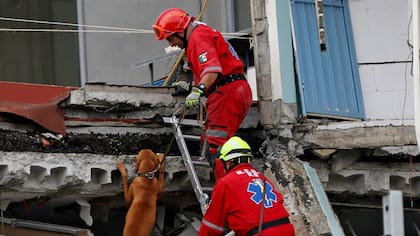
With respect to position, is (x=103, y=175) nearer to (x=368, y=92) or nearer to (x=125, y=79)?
(x=368, y=92)

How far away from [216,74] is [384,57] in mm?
1912

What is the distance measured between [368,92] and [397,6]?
88cm

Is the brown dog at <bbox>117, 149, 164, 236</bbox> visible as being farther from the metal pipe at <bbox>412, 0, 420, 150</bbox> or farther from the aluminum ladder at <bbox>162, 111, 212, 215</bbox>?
the metal pipe at <bbox>412, 0, 420, 150</bbox>

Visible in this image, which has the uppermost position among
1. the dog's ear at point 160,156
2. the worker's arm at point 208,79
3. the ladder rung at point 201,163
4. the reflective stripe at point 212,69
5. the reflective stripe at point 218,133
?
the reflective stripe at point 212,69

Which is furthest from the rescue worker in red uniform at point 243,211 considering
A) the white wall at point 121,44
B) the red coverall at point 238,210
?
the white wall at point 121,44

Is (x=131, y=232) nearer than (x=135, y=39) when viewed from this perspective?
Yes

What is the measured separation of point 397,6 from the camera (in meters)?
10.4

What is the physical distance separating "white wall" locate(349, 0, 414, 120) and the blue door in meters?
0.11

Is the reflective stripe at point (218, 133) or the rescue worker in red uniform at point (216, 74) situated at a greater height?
the rescue worker in red uniform at point (216, 74)

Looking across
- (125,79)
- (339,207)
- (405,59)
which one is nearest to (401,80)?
(405,59)

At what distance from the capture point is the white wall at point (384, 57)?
405 inches

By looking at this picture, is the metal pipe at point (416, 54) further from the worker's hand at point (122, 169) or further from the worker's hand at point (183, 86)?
the worker's hand at point (122, 169)

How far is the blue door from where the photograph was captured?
10.1 metres

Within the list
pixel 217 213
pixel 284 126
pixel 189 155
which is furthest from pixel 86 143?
pixel 217 213
